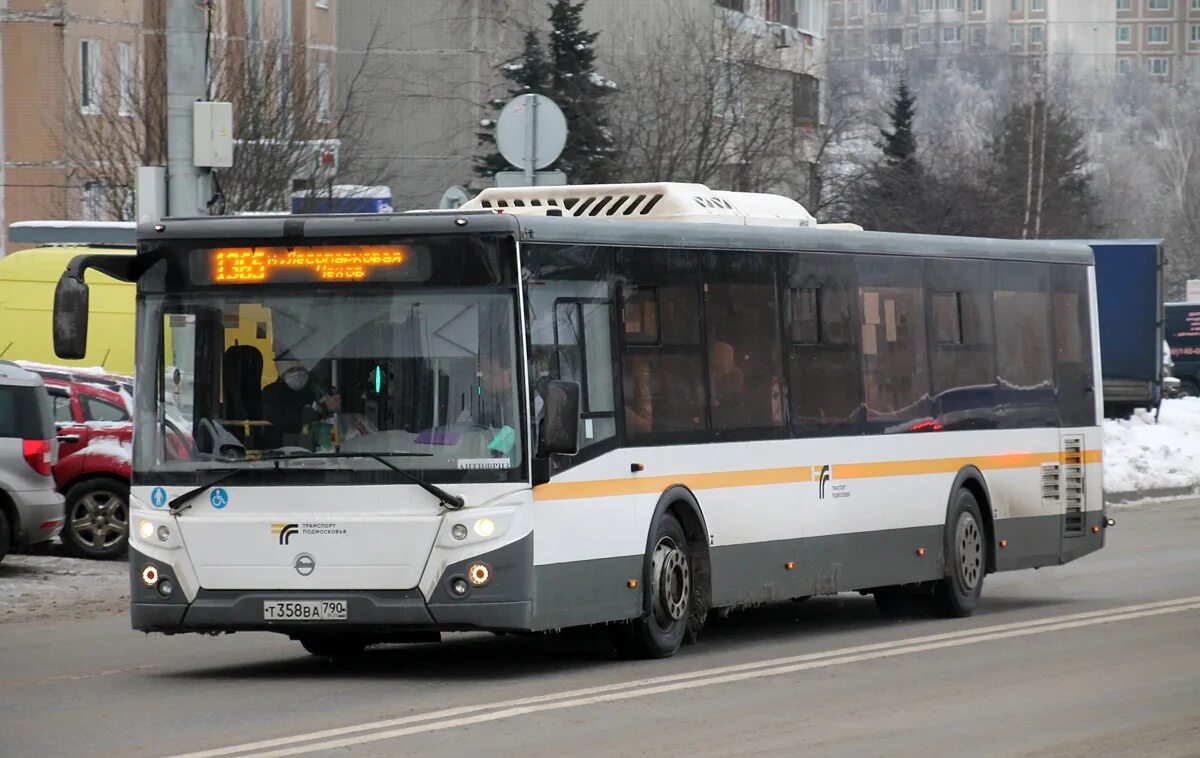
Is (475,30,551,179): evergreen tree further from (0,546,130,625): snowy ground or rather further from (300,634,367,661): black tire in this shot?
(300,634,367,661): black tire

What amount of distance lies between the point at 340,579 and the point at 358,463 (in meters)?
A: 0.61

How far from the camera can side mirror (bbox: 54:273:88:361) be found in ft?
37.8

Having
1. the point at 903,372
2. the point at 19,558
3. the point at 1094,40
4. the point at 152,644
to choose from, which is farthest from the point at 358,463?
the point at 1094,40

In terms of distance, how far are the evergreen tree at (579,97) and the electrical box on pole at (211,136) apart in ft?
58.3

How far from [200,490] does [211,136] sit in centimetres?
621

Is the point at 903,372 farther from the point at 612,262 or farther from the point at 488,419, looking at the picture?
the point at 488,419

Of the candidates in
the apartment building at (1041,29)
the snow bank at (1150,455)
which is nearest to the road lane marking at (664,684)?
the snow bank at (1150,455)

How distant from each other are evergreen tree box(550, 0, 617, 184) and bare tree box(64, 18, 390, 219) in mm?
5155

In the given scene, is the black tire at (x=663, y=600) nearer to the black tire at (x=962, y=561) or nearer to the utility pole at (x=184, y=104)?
the black tire at (x=962, y=561)

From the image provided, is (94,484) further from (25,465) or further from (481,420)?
(481,420)

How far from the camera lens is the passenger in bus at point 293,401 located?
1169 centimetres

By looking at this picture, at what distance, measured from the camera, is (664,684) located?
11453 millimetres

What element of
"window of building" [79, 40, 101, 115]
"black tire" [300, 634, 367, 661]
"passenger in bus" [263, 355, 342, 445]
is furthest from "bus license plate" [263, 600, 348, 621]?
"window of building" [79, 40, 101, 115]

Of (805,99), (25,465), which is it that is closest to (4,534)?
(25,465)
